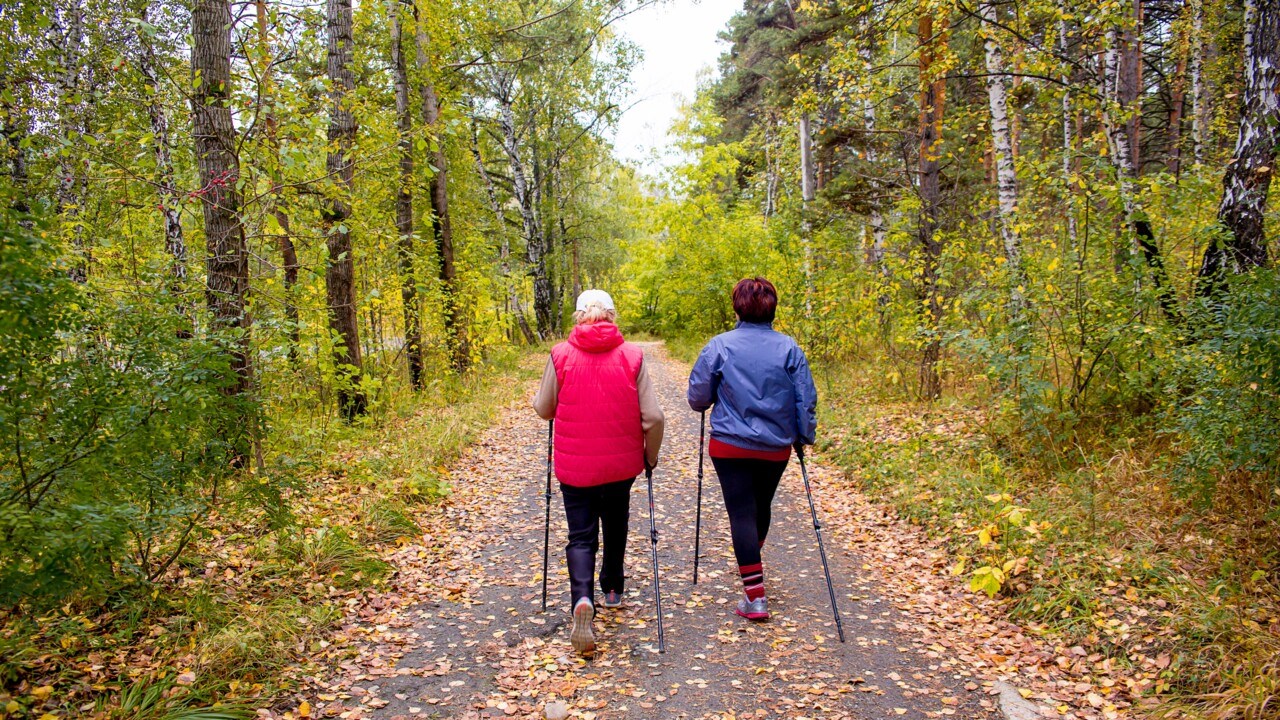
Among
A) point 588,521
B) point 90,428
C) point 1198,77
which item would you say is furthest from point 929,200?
point 90,428

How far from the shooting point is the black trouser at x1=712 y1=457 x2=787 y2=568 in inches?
174

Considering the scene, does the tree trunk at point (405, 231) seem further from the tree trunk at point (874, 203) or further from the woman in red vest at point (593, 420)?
the tree trunk at point (874, 203)

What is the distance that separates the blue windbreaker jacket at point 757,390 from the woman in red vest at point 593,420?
1.49ft

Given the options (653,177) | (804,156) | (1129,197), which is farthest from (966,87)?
(1129,197)

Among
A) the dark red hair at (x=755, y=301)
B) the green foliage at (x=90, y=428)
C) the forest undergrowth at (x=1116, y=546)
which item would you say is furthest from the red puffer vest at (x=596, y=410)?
the forest undergrowth at (x=1116, y=546)

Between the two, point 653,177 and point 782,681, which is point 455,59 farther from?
point 782,681

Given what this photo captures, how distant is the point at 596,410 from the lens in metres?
4.16

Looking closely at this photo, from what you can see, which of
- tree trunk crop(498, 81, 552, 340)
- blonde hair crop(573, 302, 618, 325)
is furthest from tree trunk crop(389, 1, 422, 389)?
tree trunk crop(498, 81, 552, 340)

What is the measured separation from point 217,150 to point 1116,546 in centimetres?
738

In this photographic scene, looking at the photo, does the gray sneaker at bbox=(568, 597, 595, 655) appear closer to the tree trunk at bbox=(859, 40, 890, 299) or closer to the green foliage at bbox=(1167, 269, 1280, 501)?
the green foliage at bbox=(1167, 269, 1280, 501)

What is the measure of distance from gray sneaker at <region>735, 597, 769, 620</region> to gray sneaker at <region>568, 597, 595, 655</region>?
111cm

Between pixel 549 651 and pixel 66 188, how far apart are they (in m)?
8.37

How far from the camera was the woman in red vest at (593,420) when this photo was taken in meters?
4.16

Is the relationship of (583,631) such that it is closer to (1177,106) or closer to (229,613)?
(229,613)
